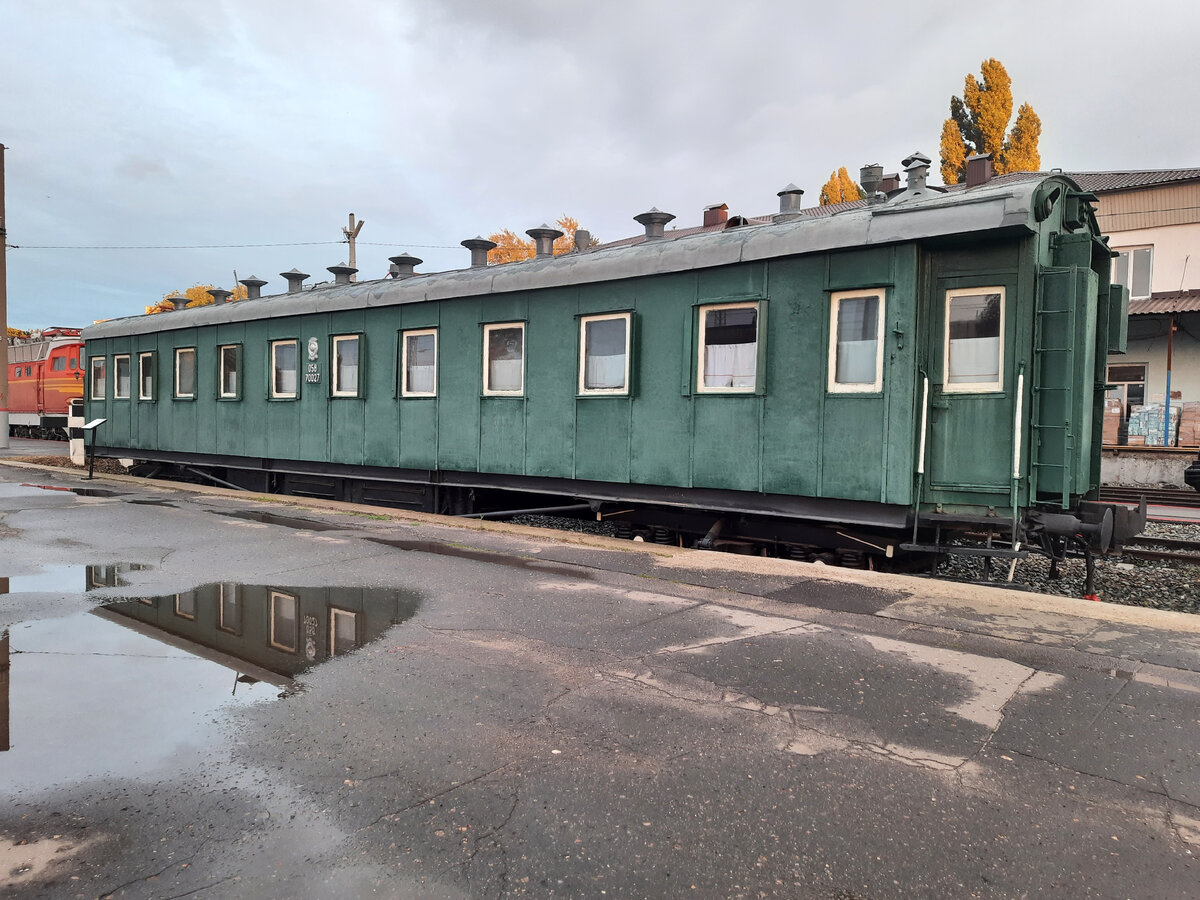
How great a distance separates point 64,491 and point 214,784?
37.4ft

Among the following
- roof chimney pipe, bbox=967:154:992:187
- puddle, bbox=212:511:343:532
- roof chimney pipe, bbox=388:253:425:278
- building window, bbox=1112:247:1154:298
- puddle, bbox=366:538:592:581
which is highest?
building window, bbox=1112:247:1154:298

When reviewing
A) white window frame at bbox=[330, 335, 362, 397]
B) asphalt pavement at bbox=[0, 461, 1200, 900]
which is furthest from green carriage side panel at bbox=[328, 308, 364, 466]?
asphalt pavement at bbox=[0, 461, 1200, 900]

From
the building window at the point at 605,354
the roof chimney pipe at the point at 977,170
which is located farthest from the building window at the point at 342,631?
the roof chimney pipe at the point at 977,170

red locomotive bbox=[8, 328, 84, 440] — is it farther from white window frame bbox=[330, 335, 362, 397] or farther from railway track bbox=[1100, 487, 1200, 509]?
railway track bbox=[1100, 487, 1200, 509]

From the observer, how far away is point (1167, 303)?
19.6m

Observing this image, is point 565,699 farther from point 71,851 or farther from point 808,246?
point 808,246

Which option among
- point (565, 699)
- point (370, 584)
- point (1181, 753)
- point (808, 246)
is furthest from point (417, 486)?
point (1181, 753)

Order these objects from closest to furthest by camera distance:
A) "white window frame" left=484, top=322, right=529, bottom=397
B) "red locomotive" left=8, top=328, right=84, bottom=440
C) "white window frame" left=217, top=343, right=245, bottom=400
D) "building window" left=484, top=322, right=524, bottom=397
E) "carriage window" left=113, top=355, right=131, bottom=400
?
"white window frame" left=484, top=322, right=529, bottom=397 < "building window" left=484, top=322, right=524, bottom=397 < "white window frame" left=217, top=343, right=245, bottom=400 < "carriage window" left=113, top=355, right=131, bottom=400 < "red locomotive" left=8, top=328, right=84, bottom=440

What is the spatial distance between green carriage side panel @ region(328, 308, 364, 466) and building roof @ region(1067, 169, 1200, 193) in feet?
66.3

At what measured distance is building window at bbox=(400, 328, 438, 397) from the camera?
34.8 feet

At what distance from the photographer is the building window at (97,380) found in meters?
17.2

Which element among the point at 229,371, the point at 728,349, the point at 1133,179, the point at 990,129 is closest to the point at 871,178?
the point at 728,349

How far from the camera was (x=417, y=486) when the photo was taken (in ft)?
36.4

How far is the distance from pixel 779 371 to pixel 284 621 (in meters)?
4.77
